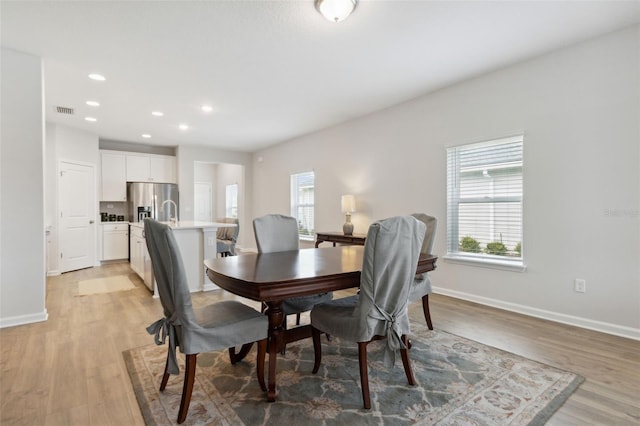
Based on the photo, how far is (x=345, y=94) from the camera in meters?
4.10

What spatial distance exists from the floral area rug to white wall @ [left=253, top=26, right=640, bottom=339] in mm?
1162

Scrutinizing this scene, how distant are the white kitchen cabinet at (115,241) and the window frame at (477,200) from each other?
635 centimetres

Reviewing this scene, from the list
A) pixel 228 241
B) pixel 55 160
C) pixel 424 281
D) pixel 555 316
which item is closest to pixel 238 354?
pixel 424 281

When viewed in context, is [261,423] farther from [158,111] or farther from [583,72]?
[158,111]

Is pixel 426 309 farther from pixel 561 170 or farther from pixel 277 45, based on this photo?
pixel 277 45

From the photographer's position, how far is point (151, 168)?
714cm

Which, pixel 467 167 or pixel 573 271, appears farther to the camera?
pixel 467 167

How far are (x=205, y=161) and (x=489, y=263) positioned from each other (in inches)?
251

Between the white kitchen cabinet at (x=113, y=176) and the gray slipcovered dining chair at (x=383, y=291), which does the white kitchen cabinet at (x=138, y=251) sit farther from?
the gray slipcovered dining chair at (x=383, y=291)

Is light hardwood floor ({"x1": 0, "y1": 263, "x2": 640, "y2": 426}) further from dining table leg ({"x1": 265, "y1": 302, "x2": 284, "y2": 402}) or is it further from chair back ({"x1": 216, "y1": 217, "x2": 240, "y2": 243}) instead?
chair back ({"x1": 216, "y1": 217, "x2": 240, "y2": 243})

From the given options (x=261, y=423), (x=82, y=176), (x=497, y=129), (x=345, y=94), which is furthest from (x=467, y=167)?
(x=82, y=176)

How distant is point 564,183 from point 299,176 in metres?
4.61

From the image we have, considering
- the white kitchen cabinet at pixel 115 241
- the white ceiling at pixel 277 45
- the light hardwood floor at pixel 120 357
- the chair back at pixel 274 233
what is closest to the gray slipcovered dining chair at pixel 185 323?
the light hardwood floor at pixel 120 357

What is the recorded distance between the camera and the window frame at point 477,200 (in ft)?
10.8
